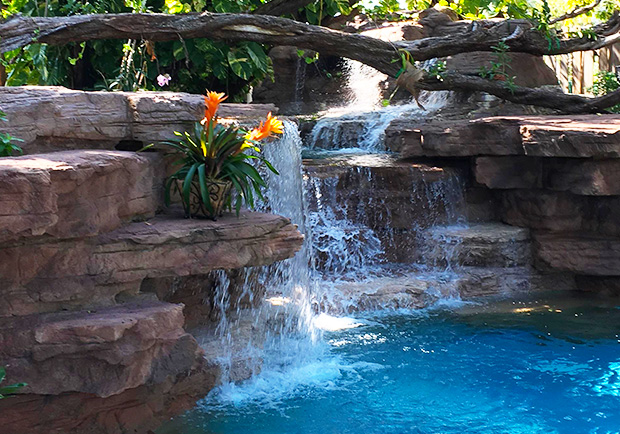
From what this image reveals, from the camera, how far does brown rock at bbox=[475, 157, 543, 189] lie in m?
8.58

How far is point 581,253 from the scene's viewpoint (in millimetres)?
8266

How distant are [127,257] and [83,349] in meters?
0.73

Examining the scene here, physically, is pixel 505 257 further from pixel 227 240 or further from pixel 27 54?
pixel 27 54

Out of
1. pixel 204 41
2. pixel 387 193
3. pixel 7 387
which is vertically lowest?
pixel 7 387

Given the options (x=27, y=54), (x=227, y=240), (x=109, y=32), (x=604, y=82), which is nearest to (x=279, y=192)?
(x=227, y=240)

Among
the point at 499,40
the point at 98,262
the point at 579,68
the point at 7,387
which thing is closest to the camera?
the point at 7,387

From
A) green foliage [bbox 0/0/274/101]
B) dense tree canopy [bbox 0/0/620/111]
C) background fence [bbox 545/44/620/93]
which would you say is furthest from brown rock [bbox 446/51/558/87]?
background fence [bbox 545/44/620/93]

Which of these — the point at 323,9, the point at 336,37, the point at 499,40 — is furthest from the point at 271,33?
the point at 499,40

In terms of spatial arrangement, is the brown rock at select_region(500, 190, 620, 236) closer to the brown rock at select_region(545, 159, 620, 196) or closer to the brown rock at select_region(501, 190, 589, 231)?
the brown rock at select_region(501, 190, 589, 231)

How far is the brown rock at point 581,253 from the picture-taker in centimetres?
816

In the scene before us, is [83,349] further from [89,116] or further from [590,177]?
[590,177]

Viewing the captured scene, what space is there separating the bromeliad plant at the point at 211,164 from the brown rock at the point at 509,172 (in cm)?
366

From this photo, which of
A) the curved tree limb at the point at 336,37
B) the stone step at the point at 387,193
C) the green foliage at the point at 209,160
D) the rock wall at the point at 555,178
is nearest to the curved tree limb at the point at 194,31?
the curved tree limb at the point at 336,37

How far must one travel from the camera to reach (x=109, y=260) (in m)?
4.86
